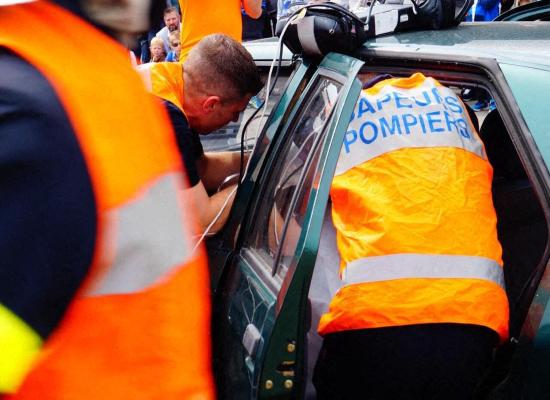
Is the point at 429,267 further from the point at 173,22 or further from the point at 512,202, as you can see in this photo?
the point at 173,22

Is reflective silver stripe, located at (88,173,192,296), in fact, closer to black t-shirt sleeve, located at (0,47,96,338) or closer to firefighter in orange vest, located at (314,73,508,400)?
black t-shirt sleeve, located at (0,47,96,338)

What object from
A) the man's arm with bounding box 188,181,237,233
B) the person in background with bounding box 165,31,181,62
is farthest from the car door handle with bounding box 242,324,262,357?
the person in background with bounding box 165,31,181,62

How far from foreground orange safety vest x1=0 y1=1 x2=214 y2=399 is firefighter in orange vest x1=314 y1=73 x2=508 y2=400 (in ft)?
3.55

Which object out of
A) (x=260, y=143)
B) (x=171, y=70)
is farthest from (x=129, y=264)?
(x=171, y=70)

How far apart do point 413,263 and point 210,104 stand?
3.65ft

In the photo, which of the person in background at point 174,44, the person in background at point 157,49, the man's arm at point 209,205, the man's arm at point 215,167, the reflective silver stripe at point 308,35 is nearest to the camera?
the reflective silver stripe at point 308,35

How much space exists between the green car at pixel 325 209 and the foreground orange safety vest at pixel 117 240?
87 cm

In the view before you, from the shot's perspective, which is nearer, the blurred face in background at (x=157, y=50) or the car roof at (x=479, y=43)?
the car roof at (x=479, y=43)

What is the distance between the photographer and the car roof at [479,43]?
177 centimetres

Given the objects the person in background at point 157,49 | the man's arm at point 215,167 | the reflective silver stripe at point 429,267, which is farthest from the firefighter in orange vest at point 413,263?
the person in background at point 157,49

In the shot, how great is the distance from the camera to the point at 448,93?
6.59ft

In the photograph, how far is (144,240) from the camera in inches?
26.5

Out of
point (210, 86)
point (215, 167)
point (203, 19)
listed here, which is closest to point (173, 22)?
point (203, 19)

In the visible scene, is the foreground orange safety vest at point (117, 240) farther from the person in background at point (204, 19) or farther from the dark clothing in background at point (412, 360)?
the person in background at point (204, 19)
